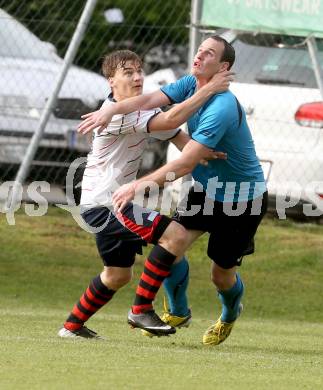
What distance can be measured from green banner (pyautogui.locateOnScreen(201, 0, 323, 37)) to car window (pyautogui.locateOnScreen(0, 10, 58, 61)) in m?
2.21

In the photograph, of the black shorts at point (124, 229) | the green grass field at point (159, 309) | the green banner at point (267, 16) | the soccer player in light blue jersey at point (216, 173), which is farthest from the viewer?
the green banner at point (267, 16)

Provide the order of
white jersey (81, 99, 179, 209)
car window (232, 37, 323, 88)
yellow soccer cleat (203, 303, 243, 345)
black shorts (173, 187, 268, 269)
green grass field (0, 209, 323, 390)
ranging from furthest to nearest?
car window (232, 37, 323, 88) < yellow soccer cleat (203, 303, 243, 345) < black shorts (173, 187, 268, 269) < white jersey (81, 99, 179, 209) < green grass field (0, 209, 323, 390)

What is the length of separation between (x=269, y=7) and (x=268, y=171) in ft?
5.27

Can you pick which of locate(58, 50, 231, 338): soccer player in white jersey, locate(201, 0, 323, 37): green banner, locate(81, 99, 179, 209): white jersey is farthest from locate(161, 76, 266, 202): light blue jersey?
locate(201, 0, 323, 37): green banner

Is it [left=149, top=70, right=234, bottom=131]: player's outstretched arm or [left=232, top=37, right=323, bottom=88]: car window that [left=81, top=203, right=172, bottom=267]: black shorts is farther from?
[left=232, top=37, right=323, bottom=88]: car window

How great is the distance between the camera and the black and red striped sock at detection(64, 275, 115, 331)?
8.72 meters

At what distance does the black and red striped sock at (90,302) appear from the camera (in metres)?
8.72

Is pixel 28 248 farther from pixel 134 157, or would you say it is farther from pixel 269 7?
pixel 134 157

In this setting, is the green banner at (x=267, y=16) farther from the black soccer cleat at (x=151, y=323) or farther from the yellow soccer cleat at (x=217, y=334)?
the black soccer cleat at (x=151, y=323)

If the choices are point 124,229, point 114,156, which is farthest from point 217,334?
point 114,156

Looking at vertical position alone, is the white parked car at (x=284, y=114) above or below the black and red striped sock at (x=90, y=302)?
below

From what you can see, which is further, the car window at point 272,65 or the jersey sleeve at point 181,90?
the car window at point 272,65

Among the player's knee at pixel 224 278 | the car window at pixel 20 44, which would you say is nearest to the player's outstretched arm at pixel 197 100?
the player's knee at pixel 224 278

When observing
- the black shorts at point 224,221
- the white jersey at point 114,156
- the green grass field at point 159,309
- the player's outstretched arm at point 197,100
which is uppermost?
the player's outstretched arm at point 197,100
